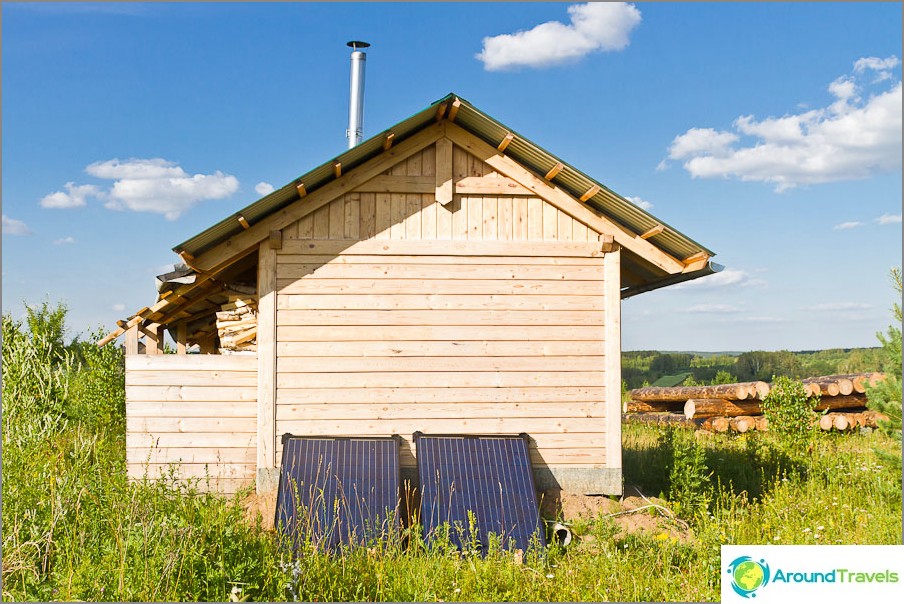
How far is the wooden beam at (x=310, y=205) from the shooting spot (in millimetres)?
9359

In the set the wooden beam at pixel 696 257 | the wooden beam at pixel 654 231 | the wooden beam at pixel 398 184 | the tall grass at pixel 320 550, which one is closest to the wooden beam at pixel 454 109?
the wooden beam at pixel 398 184

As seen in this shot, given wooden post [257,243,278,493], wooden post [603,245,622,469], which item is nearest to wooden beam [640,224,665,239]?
wooden post [603,245,622,469]

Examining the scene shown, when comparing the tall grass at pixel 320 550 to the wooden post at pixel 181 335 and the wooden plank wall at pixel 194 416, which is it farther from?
the wooden post at pixel 181 335

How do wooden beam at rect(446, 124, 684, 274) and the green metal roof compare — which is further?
wooden beam at rect(446, 124, 684, 274)

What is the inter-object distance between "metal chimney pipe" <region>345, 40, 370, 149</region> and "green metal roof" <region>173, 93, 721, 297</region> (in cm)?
280

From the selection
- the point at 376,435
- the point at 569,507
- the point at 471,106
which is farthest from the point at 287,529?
the point at 471,106

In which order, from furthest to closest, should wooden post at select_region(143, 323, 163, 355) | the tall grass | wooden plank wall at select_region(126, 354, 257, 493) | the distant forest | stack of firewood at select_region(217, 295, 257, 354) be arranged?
the distant forest → stack of firewood at select_region(217, 295, 257, 354) → wooden post at select_region(143, 323, 163, 355) → wooden plank wall at select_region(126, 354, 257, 493) → the tall grass

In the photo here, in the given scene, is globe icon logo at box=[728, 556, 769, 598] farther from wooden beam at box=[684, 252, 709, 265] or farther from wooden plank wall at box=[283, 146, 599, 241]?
wooden plank wall at box=[283, 146, 599, 241]

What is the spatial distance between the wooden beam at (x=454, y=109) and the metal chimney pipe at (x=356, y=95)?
9.61ft

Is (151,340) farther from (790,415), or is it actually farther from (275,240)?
(790,415)

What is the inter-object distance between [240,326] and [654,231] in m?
5.67

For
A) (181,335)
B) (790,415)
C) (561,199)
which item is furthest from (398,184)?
(790,415)

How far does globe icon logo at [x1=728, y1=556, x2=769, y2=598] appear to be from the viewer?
6.25 metres

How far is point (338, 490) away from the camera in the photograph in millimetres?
8695
